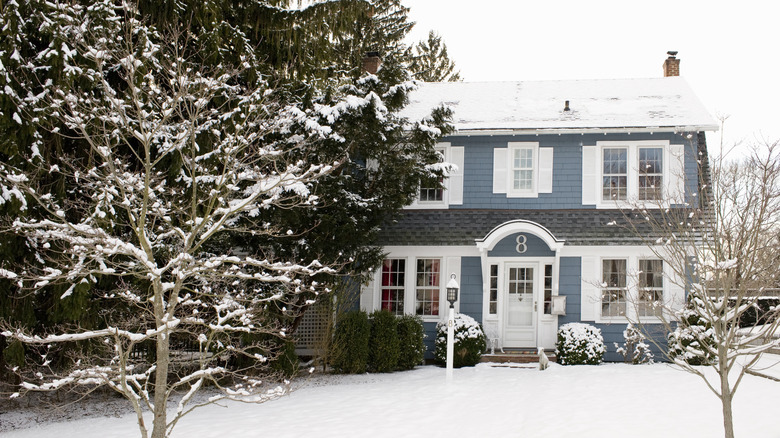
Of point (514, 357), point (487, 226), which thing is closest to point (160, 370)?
point (514, 357)

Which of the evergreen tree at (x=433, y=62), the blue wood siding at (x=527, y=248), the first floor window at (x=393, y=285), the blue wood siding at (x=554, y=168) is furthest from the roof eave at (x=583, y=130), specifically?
the evergreen tree at (x=433, y=62)

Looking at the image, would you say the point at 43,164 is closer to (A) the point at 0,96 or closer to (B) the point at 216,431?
(A) the point at 0,96

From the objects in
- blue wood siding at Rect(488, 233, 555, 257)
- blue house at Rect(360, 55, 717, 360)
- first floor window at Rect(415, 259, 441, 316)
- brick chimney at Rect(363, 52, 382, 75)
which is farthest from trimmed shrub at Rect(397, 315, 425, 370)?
brick chimney at Rect(363, 52, 382, 75)

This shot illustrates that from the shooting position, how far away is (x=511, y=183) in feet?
51.6

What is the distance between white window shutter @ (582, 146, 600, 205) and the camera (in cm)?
1538

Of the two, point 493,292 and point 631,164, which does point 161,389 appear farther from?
point 631,164

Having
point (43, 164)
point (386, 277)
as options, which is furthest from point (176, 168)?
point (386, 277)

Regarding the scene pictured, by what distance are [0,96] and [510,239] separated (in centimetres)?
1072

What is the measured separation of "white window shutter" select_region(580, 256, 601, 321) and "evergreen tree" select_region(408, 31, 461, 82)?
18.7 meters

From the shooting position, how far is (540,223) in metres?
15.3

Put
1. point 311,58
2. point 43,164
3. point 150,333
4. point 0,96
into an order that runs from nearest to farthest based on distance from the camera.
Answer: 1. point 150,333
2. point 0,96
3. point 43,164
4. point 311,58

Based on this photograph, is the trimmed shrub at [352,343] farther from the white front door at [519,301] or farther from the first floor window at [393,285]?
the white front door at [519,301]

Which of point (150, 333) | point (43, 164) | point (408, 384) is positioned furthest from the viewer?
point (408, 384)

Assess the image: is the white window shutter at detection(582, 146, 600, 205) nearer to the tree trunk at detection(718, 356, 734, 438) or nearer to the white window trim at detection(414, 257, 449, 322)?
the white window trim at detection(414, 257, 449, 322)
